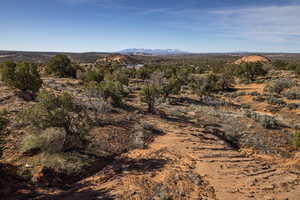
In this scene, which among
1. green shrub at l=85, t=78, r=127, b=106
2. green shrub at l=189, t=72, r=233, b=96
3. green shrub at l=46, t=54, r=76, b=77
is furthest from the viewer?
green shrub at l=46, t=54, r=76, b=77

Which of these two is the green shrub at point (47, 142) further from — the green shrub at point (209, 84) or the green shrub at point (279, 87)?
the green shrub at point (279, 87)

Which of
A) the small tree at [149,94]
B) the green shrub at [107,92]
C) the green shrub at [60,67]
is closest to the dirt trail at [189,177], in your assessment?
the small tree at [149,94]

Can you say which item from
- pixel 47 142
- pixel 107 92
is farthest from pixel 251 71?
pixel 47 142

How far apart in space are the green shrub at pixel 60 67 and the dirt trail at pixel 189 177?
2992 centimetres

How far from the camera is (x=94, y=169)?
7.60 meters

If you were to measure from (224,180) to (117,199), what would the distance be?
4.29 m

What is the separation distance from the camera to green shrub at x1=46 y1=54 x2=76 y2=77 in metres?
33.2

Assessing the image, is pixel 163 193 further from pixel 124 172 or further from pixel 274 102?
pixel 274 102

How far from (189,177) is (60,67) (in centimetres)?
3334

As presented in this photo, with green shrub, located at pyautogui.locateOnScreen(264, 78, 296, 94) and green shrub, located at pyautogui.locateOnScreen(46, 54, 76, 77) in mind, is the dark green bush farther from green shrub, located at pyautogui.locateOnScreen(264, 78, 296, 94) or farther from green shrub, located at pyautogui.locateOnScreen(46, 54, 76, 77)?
green shrub, located at pyautogui.locateOnScreen(264, 78, 296, 94)

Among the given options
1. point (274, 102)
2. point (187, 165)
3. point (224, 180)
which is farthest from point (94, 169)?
point (274, 102)

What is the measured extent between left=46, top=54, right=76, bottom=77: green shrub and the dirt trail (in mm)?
29922

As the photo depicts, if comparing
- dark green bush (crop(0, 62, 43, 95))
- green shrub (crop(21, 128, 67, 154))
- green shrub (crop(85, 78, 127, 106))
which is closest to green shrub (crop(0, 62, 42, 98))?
dark green bush (crop(0, 62, 43, 95))

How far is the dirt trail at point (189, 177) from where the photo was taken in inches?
251
